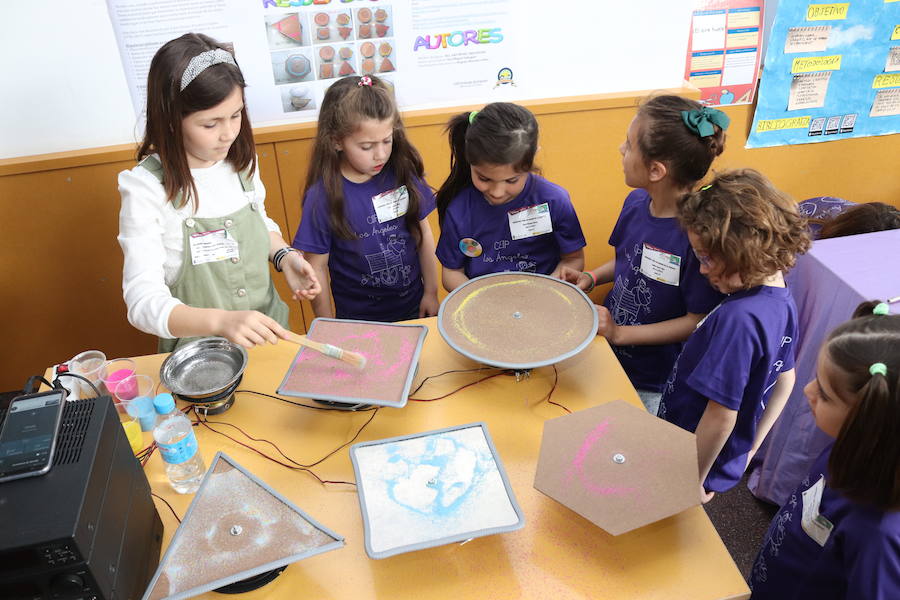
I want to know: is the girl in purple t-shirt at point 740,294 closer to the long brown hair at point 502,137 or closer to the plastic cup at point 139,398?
the long brown hair at point 502,137

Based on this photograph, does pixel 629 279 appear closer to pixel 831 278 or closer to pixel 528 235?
pixel 528 235

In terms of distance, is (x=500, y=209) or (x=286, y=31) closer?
(x=500, y=209)

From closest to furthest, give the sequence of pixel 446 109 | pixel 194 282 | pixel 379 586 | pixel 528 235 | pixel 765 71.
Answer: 1. pixel 379 586
2. pixel 194 282
3. pixel 528 235
4. pixel 446 109
5. pixel 765 71

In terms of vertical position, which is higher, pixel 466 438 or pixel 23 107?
pixel 23 107

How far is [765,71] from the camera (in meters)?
2.79

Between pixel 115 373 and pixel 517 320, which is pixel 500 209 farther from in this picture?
pixel 115 373

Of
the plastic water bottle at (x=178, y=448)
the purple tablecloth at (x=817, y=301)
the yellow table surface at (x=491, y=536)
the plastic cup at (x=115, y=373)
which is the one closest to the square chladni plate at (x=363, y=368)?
the yellow table surface at (x=491, y=536)

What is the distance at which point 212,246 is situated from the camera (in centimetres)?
177

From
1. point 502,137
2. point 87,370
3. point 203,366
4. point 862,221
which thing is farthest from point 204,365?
point 862,221

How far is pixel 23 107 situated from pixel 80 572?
209 centimetres

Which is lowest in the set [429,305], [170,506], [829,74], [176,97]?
[429,305]

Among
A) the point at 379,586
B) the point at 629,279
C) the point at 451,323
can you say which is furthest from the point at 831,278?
the point at 379,586

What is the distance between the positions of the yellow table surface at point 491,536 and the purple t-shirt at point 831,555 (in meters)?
0.19

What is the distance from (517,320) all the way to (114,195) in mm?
1868
